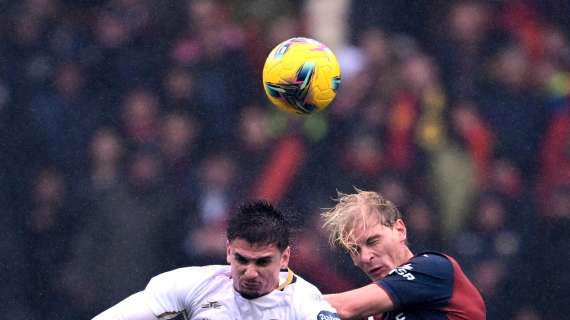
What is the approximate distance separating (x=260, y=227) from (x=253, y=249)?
101 millimetres

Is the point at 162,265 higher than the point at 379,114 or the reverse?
the reverse

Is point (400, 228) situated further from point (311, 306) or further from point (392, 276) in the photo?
point (311, 306)

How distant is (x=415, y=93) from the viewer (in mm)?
7172

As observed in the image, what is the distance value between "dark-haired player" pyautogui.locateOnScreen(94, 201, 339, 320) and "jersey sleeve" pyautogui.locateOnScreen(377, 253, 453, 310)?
33 centimetres

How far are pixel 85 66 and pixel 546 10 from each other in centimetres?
317

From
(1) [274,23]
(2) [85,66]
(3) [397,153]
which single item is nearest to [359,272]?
(3) [397,153]

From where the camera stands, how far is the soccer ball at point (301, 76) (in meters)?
A: 5.32

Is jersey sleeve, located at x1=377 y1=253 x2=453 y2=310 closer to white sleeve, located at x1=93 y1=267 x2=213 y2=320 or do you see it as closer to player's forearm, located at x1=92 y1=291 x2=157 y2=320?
A: white sleeve, located at x1=93 y1=267 x2=213 y2=320

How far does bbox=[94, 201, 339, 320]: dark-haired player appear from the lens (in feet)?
13.4

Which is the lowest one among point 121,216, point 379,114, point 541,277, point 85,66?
point 541,277

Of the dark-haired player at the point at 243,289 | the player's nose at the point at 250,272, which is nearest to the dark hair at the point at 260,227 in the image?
the dark-haired player at the point at 243,289

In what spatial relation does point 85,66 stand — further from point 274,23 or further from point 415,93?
point 415,93

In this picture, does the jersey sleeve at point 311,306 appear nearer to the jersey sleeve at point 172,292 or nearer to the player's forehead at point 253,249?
the player's forehead at point 253,249

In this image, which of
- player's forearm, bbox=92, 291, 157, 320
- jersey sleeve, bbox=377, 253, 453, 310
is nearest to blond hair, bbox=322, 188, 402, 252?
jersey sleeve, bbox=377, 253, 453, 310
